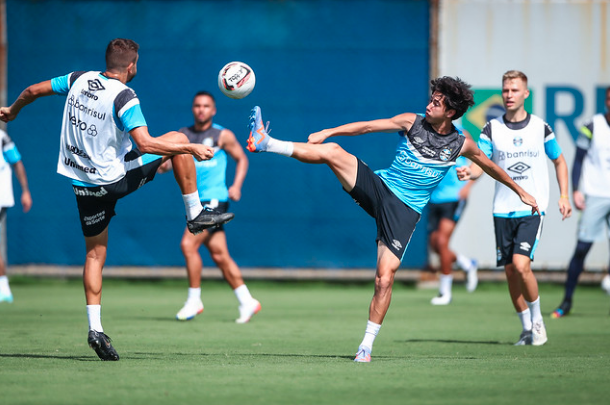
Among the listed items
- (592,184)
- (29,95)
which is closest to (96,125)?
(29,95)

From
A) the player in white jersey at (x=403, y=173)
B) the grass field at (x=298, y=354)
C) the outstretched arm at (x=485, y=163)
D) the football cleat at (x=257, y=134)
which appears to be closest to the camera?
the grass field at (x=298, y=354)

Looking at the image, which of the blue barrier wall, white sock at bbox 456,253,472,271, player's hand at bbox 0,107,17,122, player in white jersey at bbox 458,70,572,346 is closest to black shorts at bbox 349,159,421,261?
player in white jersey at bbox 458,70,572,346

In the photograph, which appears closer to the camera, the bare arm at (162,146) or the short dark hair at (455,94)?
the bare arm at (162,146)

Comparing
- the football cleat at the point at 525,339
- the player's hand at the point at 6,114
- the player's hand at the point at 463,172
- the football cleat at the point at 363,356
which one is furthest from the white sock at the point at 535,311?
the player's hand at the point at 6,114

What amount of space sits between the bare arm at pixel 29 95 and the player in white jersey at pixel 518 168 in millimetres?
3996

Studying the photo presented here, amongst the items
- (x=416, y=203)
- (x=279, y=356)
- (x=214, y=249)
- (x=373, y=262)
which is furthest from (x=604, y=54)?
(x=279, y=356)

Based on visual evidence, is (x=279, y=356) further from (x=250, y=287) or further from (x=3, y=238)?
(x=3, y=238)

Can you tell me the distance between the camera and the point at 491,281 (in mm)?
15742

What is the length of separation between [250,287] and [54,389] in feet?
33.4

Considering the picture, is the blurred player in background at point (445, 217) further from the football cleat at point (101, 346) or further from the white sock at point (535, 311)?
the football cleat at point (101, 346)

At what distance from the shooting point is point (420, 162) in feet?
24.1

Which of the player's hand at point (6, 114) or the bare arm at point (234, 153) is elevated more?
the player's hand at point (6, 114)

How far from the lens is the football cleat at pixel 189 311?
413 inches

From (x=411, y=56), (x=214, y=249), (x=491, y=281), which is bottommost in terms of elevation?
(x=491, y=281)
